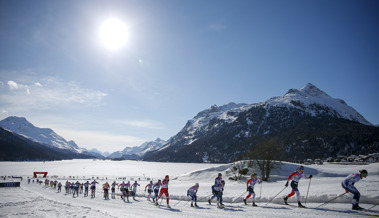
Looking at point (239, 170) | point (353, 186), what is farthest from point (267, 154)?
point (353, 186)

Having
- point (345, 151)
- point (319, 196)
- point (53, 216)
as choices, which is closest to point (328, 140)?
point (345, 151)

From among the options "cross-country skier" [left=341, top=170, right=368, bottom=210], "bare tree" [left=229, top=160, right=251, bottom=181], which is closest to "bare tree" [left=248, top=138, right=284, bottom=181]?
"bare tree" [left=229, top=160, right=251, bottom=181]

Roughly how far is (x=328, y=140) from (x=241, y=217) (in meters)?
182

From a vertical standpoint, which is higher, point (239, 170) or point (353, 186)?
point (353, 186)

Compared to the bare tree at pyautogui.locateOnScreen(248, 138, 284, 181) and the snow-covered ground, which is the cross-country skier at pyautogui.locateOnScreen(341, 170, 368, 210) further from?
the bare tree at pyautogui.locateOnScreen(248, 138, 284, 181)

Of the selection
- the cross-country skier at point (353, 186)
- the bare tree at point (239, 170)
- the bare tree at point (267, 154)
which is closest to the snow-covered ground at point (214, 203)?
the cross-country skier at point (353, 186)

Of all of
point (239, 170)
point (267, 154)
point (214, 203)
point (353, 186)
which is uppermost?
point (267, 154)

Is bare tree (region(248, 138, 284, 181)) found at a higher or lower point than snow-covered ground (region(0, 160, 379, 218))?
higher

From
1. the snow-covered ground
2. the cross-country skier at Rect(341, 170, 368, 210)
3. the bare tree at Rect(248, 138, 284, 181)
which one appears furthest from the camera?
the bare tree at Rect(248, 138, 284, 181)

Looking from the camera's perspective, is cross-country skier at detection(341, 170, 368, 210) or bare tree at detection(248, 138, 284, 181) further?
bare tree at detection(248, 138, 284, 181)

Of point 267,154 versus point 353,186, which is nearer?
point 353,186

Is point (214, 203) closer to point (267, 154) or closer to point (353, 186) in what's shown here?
point (353, 186)

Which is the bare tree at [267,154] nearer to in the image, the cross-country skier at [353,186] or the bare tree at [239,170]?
the bare tree at [239,170]

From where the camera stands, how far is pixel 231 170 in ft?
150
